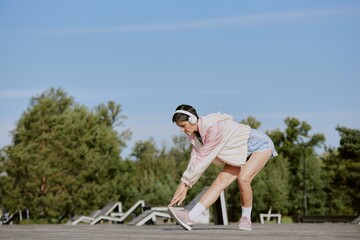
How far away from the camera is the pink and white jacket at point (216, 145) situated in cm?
910

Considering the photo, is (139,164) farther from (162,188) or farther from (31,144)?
(31,144)

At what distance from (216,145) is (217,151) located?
7cm

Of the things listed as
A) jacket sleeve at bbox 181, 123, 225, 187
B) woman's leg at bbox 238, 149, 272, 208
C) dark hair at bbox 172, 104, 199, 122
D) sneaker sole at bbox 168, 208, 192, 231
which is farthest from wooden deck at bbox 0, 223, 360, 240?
dark hair at bbox 172, 104, 199, 122

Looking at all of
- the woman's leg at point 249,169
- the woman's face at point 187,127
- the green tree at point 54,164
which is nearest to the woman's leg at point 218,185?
the woman's leg at point 249,169

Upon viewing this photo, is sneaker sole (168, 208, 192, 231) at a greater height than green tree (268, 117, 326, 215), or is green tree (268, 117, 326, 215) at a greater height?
green tree (268, 117, 326, 215)

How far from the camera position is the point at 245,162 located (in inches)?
367

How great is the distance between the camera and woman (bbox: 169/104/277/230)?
900 cm

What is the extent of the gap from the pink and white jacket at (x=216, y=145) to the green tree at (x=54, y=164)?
5500 cm

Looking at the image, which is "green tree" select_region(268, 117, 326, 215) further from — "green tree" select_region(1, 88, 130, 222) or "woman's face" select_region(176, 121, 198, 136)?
"woman's face" select_region(176, 121, 198, 136)

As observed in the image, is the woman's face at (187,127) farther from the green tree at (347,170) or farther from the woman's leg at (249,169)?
the green tree at (347,170)

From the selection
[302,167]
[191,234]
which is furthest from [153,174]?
[191,234]

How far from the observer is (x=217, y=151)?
9.09 m

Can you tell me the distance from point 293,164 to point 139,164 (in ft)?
53.2

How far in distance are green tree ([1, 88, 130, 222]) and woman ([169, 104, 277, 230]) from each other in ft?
180
